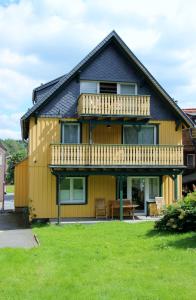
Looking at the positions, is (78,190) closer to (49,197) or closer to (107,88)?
(49,197)

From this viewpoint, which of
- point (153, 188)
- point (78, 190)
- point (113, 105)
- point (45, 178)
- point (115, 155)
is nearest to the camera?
point (115, 155)

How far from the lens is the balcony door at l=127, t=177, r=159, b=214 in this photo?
2477 cm

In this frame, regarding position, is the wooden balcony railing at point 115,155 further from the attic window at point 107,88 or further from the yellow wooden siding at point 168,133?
the attic window at point 107,88

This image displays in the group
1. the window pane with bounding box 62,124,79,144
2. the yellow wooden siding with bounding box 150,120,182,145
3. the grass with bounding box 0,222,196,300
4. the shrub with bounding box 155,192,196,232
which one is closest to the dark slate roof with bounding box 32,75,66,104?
the window pane with bounding box 62,124,79,144

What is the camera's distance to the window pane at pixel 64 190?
2354 cm

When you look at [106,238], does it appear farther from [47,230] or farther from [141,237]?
[47,230]

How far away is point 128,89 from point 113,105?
2.44 m

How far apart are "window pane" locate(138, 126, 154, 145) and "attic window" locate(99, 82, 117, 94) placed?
2985 millimetres

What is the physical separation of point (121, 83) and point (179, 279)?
16.4 m

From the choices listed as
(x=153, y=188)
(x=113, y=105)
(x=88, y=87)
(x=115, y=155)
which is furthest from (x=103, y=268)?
(x=88, y=87)

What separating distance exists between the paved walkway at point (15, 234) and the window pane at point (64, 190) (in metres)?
2.71

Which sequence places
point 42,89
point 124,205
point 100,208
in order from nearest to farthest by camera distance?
point 124,205, point 100,208, point 42,89

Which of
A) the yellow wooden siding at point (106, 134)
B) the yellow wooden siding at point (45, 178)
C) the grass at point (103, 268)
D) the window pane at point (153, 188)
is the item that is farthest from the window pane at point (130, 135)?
the grass at point (103, 268)

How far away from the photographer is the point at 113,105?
22953 mm
